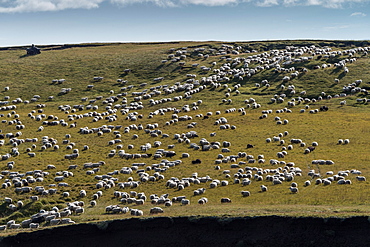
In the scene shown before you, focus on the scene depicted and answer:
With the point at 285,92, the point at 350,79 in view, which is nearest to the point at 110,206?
the point at 285,92

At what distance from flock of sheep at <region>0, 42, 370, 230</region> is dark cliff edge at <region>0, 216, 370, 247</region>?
3.83 meters

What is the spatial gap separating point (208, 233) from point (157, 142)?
34.5 meters

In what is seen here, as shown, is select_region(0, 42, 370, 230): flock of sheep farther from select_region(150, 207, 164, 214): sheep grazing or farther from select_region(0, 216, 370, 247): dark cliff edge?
select_region(0, 216, 370, 247): dark cliff edge

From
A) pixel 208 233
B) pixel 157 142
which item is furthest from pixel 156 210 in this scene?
pixel 157 142

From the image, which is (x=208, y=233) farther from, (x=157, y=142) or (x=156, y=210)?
(x=157, y=142)

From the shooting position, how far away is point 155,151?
68125 mm

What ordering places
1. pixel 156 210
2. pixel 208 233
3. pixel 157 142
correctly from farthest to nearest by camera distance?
pixel 157 142, pixel 156 210, pixel 208 233

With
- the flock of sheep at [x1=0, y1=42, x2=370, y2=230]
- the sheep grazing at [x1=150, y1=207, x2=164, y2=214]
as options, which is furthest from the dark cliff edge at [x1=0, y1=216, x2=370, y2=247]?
the sheep grazing at [x1=150, y1=207, x2=164, y2=214]

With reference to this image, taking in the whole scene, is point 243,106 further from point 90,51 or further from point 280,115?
point 90,51

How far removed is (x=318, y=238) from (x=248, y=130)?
4218 centimetres

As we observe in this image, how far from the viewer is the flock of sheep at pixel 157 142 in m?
50.7

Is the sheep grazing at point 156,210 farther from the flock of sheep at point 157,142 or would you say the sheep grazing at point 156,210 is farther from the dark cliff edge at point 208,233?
Result: the dark cliff edge at point 208,233

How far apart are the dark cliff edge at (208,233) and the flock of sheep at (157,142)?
3.83 m

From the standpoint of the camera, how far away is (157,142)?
71188 millimetres
